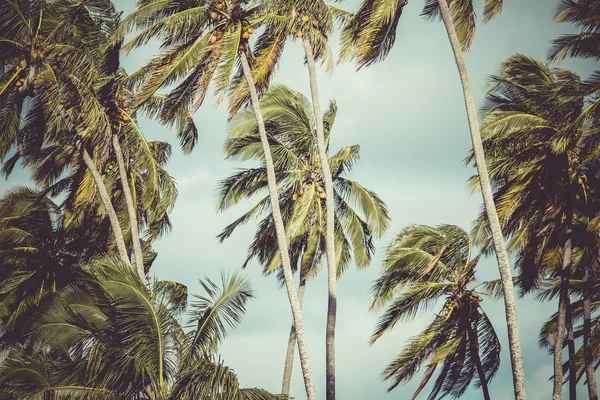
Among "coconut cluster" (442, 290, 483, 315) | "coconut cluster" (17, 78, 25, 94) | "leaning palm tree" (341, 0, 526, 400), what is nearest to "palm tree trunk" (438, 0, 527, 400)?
"leaning palm tree" (341, 0, 526, 400)

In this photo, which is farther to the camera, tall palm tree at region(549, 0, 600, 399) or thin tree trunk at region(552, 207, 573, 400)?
thin tree trunk at region(552, 207, 573, 400)

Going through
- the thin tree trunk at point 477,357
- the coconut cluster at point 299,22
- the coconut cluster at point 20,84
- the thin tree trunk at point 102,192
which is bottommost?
the thin tree trunk at point 477,357

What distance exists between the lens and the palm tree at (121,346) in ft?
41.7

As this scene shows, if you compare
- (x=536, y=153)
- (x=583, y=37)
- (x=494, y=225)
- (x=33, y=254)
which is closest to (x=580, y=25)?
(x=583, y=37)

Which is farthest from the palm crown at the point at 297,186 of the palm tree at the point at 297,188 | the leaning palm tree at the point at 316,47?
the leaning palm tree at the point at 316,47

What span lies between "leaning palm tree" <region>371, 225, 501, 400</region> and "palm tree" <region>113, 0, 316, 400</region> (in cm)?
453

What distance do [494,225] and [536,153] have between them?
16.1 ft

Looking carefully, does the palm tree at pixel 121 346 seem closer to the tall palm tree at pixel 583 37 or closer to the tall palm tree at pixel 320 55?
the tall palm tree at pixel 320 55

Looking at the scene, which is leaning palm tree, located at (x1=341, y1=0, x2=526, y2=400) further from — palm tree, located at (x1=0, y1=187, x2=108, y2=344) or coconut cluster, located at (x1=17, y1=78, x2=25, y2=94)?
palm tree, located at (x1=0, y1=187, x2=108, y2=344)

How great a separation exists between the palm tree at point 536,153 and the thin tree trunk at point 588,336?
131cm

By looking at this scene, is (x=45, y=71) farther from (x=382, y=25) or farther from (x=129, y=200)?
(x=382, y=25)

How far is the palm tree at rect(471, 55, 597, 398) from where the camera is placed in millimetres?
16922

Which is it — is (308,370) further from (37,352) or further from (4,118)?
(4,118)

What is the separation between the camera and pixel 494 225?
43.1 ft
